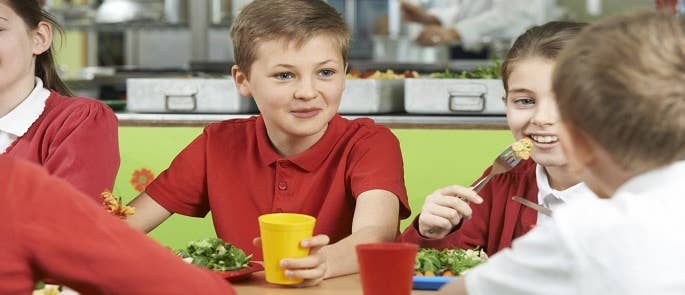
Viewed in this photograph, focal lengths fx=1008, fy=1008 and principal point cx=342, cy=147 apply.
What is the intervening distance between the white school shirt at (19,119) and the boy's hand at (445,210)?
0.88 m

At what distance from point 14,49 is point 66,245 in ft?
4.20

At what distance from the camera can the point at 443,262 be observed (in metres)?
1.58

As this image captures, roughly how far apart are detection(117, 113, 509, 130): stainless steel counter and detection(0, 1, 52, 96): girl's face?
72 cm

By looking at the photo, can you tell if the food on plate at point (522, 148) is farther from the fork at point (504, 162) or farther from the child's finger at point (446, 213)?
the child's finger at point (446, 213)

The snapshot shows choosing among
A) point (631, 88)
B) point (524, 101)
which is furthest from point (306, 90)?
point (631, 88)

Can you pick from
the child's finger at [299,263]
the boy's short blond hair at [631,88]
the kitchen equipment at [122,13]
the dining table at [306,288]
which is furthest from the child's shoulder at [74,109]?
the kitchen equipment at [122,13]

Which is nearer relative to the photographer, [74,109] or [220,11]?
[74,109]

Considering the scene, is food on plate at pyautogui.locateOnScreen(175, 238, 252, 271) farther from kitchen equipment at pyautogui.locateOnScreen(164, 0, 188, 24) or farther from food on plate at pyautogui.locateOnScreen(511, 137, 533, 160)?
kitchen equipment at pyautogui.locateOnScreen(164, 0, 188, 24)

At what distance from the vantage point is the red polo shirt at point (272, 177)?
2023 millimetres

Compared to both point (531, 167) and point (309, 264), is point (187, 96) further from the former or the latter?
point (309, 264)

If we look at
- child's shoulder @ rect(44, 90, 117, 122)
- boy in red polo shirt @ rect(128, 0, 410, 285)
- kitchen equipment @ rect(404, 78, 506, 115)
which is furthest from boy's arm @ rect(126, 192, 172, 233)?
kitchen equipment @ rect(404, 78, 506, 115)

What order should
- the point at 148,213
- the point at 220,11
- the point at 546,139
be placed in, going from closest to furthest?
the point at 546,139, the point at 148,213, the point at 220,11

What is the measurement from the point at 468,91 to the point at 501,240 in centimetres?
90

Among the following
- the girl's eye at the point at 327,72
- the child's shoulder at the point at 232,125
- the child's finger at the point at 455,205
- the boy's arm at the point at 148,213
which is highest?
the girl's eye at the point at 327,72
